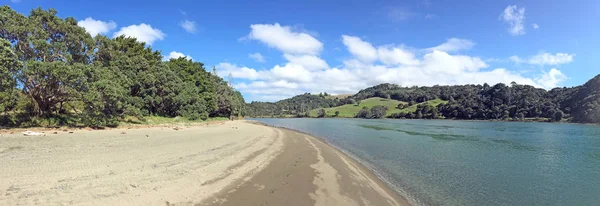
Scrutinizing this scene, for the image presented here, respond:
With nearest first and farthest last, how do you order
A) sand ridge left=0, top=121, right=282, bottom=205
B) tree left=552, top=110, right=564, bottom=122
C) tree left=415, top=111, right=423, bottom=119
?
sand ridge left=0, top=121, right=282, bottom=205 → tree left=552, top=110, right=564, bottom=122 → tree left=415, top=111, right=423, bottom=119

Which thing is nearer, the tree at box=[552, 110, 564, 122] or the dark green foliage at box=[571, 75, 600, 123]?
the dark green foliage at box=[571, 75, 600, 123]

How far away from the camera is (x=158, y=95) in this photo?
Result: 157 feet

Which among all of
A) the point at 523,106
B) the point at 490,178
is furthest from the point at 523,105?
the point at 490,178

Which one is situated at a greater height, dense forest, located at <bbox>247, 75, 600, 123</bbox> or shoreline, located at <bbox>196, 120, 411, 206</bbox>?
dense forest, located at <bbox>247, 75, 600, 123</bbox>

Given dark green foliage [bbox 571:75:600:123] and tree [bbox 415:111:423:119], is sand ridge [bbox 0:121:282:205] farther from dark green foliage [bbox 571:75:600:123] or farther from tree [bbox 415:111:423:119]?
tree [bbox 415:111:423:119]

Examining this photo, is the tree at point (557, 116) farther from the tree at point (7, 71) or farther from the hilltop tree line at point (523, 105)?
the tree at point (7, 71)

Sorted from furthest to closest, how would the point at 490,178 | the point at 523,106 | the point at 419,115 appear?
the point at 419,115
the point at 523,106
the point at 490,178

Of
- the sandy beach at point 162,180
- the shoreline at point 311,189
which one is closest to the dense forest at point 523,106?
the shoreline at point 311,189

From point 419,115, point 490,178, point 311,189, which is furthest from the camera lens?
point 419,115

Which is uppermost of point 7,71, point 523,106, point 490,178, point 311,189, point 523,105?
point 523,105

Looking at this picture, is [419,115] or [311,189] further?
[419,115]

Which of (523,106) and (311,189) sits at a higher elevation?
(523,106)

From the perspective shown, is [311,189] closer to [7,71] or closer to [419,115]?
[7,71]

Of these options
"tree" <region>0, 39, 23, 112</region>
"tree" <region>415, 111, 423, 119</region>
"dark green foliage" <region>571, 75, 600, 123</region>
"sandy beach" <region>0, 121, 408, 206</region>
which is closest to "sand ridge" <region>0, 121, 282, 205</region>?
"sandy beach" <region>0, 121, 408, 206</region>
